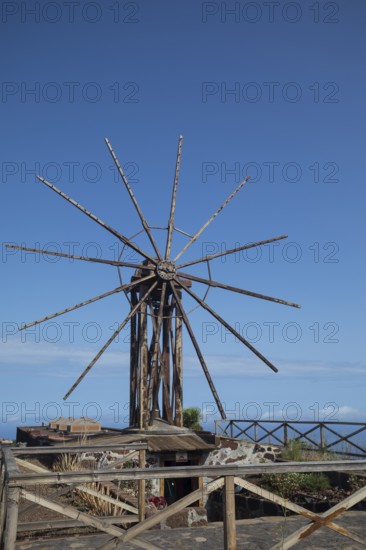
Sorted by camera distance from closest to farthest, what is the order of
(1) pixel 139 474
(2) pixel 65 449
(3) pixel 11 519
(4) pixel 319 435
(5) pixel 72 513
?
(3) pixel 11 519 → (1) pixel 139 474 → (5) pixel 72 513 → (2) pixel 65 449 → (4) pixel 319 435

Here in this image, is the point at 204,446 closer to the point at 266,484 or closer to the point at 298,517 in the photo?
the point at 266,484

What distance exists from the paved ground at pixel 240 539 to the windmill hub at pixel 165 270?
11.7m

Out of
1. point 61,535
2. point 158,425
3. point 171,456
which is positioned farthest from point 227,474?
point 158,425

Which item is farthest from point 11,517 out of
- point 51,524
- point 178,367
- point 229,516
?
point 178,367

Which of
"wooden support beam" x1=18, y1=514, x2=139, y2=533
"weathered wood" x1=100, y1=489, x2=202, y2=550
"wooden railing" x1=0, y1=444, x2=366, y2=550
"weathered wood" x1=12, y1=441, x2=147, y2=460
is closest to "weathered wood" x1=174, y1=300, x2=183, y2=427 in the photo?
"weathered wood" x1=12, y1=441, x2=147, y2=460

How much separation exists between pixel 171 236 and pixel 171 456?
8346mm

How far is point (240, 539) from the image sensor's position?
21.4ft

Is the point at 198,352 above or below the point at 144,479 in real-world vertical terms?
above

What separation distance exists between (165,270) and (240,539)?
12.8 meters

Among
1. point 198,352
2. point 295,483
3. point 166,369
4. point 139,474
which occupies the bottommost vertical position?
point 295,483

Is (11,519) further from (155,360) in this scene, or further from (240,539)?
(155,360)

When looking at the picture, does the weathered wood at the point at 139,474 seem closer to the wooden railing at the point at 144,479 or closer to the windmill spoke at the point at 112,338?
the wooden railing at the point at 144,479

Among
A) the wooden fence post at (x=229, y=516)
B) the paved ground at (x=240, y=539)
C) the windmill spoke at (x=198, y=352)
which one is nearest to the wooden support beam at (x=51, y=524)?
the paved ground at (x=240, y=539)

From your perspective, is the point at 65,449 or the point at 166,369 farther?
the point at 166,369
